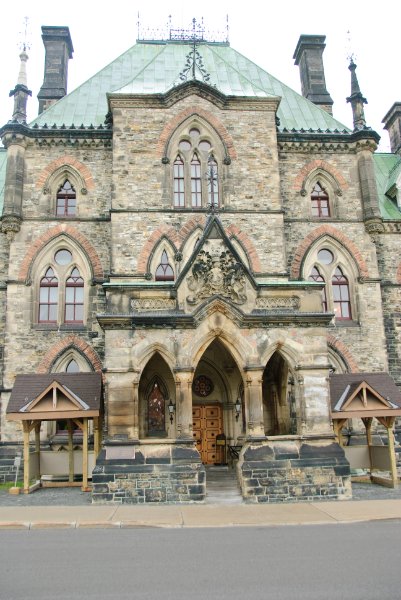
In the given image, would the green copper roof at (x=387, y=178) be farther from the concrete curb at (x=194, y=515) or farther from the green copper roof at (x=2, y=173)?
the green copper roof at (x=2, y=173)

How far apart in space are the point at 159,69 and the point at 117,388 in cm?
1545

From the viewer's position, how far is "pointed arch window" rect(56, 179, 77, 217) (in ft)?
77.2

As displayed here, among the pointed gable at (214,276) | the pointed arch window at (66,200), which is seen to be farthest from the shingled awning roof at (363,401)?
the pointed arch window at (66,200)

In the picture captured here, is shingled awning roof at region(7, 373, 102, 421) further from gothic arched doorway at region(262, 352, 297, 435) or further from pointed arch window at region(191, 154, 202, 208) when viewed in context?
pointed arch window at region(191, 154, 202, 208)

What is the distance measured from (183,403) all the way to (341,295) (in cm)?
992

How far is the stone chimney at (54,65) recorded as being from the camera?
28016 mm

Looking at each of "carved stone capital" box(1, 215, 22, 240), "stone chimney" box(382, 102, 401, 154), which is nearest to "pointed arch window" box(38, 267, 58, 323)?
"carved stone capital" box(1, 215, 22, 240)

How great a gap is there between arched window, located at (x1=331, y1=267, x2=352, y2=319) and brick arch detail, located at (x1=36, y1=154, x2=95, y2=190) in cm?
1015

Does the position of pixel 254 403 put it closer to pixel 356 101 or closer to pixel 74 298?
pixel 74 298

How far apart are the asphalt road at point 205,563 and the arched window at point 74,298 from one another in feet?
37.8

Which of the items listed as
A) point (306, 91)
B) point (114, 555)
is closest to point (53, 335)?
point (114, 555)

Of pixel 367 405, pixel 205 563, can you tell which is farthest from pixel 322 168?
pixel 205 563

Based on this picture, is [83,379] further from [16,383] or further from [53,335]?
[53,335]

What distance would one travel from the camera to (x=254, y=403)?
16438 mm
